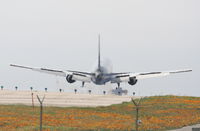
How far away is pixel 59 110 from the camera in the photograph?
69.5m

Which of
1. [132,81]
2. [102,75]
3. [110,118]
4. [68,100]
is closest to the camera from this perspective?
[110,118]

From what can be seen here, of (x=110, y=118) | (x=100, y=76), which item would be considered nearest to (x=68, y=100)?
(x=100, y=76)

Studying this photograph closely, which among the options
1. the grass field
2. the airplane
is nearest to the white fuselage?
the airplane

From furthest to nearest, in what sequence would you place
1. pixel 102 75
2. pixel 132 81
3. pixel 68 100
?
pixel 132 81, pixel 102 75, pixel 68 100

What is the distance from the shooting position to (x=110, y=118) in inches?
2371

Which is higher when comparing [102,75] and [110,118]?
[102,75]

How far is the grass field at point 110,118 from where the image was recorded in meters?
50.5

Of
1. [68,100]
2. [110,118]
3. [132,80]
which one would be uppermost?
[132,80]

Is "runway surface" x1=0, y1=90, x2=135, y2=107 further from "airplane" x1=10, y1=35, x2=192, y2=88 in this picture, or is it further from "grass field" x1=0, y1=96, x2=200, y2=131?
"grass field" x1=0, y1=96, x2=200, y2=131

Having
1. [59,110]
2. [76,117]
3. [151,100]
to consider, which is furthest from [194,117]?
[151,100]

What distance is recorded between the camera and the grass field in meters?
50.5

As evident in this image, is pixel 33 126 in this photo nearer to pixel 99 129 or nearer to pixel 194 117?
pixel 99 129

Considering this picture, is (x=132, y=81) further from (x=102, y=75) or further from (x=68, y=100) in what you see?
(x=68, y=100)

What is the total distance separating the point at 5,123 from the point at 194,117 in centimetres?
2114
